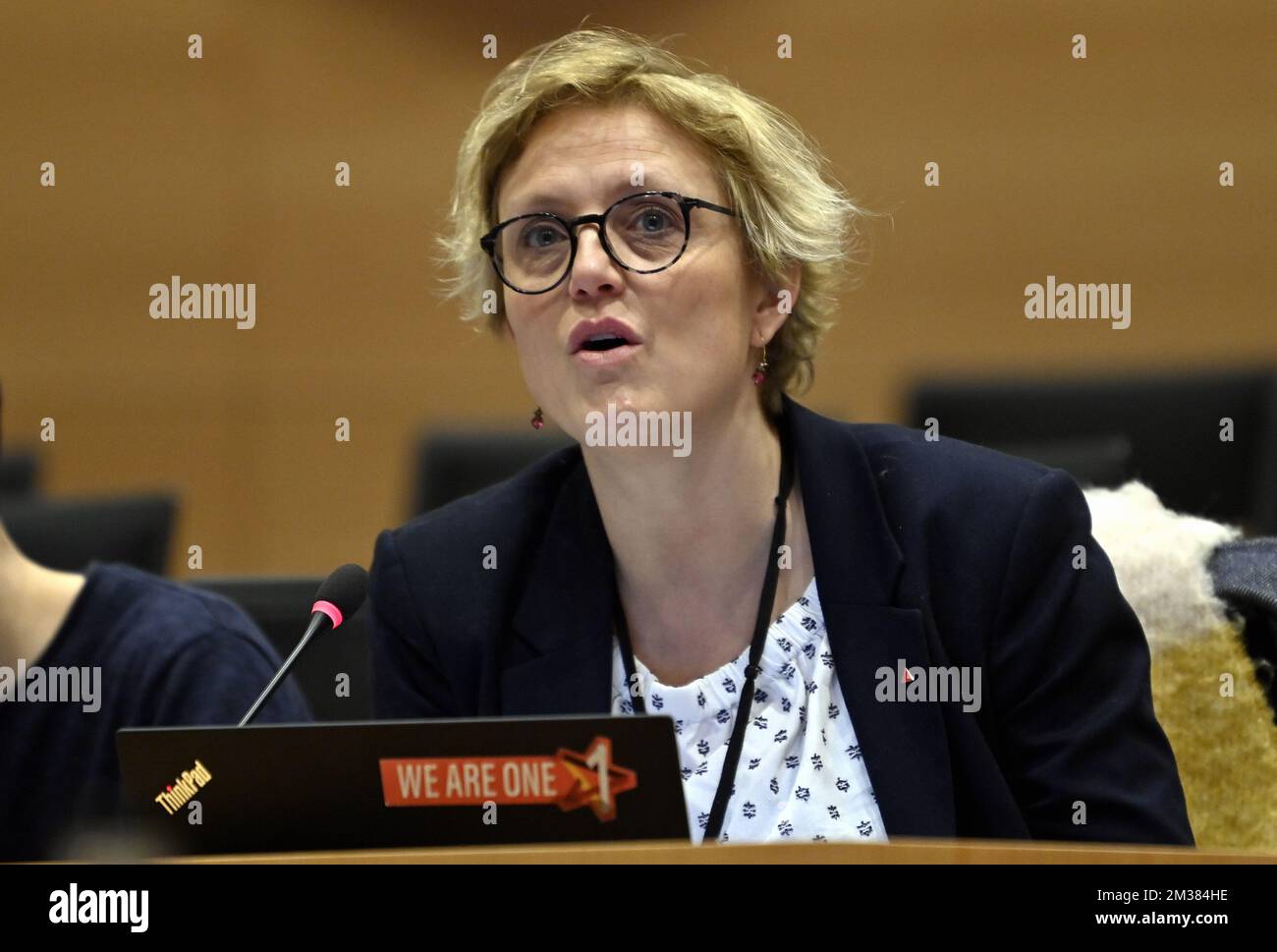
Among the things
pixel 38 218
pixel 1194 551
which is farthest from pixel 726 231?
pixel 38 218

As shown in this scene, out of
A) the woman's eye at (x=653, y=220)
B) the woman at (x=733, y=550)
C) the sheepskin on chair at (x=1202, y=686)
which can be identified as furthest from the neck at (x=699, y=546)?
the sheepskin on chair at (x=1202, y=686)

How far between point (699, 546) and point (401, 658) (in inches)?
14.4

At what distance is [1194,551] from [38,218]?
8.73 feet

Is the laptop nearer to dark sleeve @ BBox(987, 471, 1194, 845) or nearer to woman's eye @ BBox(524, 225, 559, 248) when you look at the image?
dark sleeve @ BBox(987, 471, 1194, 845)

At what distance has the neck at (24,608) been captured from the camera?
1.68 m

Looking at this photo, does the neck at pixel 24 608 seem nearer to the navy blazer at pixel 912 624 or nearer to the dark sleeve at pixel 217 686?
the dark sleeve at pixel 217 686

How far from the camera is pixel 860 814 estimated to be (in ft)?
4.80

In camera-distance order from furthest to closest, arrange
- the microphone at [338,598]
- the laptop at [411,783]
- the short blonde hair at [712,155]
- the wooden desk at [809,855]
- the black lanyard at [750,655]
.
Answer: the short blonde hair at [712,155] < the black lanyard at [750,655] < the microphone at [338,598] < the laptop at [411,783] < the wooden desk at [809,855]

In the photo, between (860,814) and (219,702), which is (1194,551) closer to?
(860,814)

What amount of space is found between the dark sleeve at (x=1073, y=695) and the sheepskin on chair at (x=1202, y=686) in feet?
0.22
